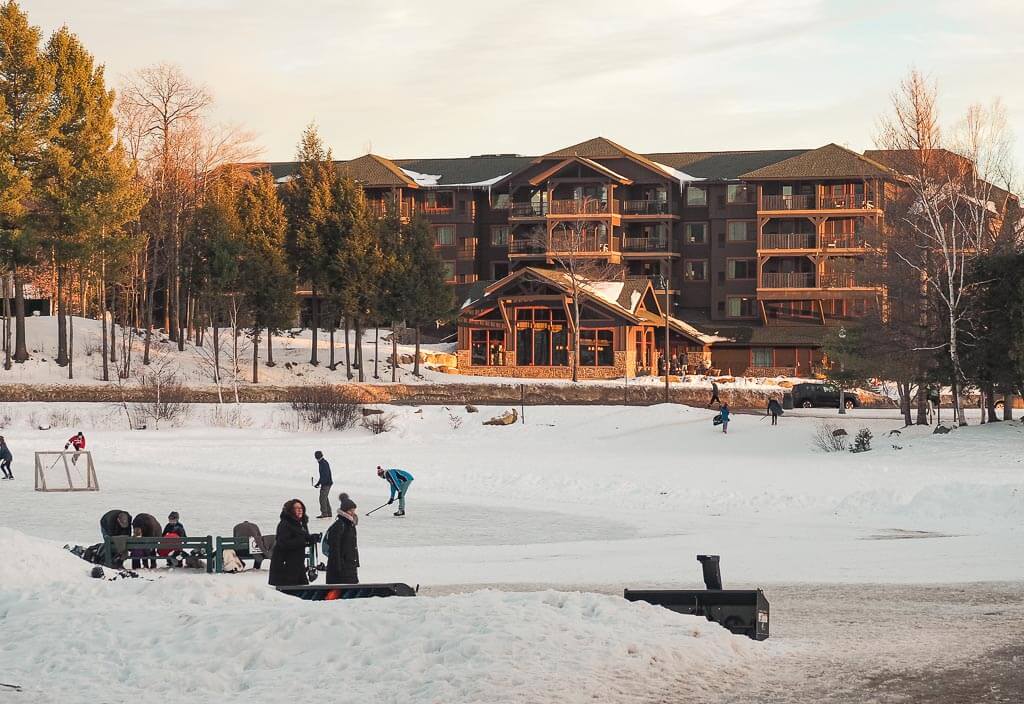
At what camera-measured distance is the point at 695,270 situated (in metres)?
85.1

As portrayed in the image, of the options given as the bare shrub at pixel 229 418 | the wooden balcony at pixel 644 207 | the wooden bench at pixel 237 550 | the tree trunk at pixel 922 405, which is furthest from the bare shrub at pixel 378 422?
the wooden balcony at pixel 644 207

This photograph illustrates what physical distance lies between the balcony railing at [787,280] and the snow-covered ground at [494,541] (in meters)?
28.7

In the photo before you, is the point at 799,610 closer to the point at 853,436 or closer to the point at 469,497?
the point at 469,497

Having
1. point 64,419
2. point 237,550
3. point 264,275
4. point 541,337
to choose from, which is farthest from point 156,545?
point 541,337

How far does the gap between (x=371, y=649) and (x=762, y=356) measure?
219ft

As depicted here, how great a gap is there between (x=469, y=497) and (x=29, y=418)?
24.9m

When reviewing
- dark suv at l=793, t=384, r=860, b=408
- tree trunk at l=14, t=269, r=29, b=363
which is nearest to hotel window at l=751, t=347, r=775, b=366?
dark suv at l=793, t=384, r=860, b=408

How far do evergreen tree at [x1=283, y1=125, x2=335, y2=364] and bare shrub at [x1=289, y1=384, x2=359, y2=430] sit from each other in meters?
15.6

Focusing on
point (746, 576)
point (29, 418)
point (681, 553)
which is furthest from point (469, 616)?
point (29, 418)

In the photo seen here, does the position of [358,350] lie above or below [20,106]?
below

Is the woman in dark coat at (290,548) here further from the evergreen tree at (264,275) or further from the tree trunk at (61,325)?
the evergreen tree at (264,275)

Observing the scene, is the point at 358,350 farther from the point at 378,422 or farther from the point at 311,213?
the point at 378,422

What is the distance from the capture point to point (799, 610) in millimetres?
16203

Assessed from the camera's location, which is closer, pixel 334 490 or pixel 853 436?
pixel 334 490
